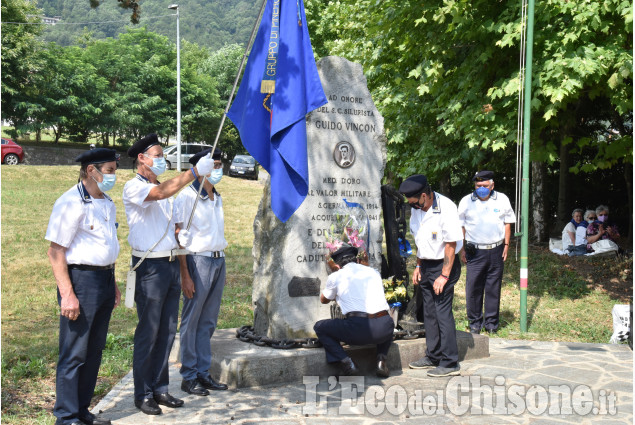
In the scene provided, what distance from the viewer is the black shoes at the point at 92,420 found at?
5.05 meters

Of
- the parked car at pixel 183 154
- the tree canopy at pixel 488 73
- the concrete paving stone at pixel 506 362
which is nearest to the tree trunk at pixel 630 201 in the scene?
the tree canopy at pixel 488 73

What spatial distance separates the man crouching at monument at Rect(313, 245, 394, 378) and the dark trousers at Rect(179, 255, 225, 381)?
1080 mm

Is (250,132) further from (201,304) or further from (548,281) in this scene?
(548,281)

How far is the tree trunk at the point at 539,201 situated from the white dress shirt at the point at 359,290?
10331 mm

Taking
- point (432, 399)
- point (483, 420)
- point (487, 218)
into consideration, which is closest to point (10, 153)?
point (487, 218)

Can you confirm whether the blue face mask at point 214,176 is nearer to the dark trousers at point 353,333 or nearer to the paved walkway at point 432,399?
the dark trousers at point 353,333

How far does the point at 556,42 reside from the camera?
10.1 m

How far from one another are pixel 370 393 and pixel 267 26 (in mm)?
4072

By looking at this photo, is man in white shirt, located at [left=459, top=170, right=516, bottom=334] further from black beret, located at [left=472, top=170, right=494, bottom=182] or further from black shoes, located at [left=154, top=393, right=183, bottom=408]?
black shoes, located at [left=154, top=393, right=183, bottom=408]

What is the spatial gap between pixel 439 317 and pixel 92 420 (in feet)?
11.3

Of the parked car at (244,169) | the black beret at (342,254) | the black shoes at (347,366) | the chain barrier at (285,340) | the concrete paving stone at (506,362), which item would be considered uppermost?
the parked car at (244,169)

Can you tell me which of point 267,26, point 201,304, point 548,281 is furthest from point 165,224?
point 548,281

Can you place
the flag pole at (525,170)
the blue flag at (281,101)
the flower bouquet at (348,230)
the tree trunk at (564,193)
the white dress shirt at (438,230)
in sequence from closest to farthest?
1. the white dress shirt at (438,230)
2. the blue flag at (281,101)
3. the flower bouquet at (348,230)
4. the flag pole at (525,170)
5. the tree trunk at (564,193)

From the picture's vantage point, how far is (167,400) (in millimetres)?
5605
